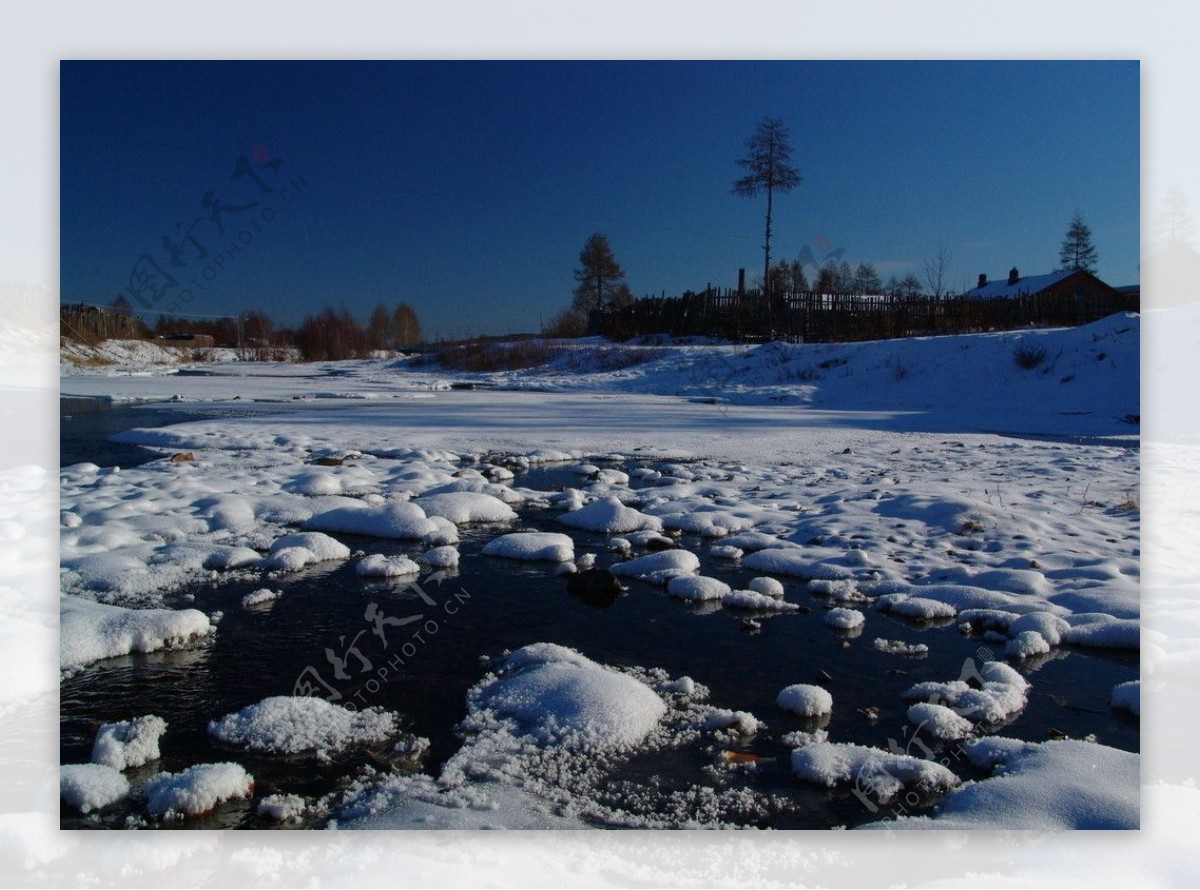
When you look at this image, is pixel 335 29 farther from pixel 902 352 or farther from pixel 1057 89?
pixel 902 352

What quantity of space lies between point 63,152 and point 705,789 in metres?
3.43

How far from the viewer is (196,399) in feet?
43.8

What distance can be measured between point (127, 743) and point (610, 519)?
2.96 metres

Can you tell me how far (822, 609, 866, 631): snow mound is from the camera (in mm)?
3232

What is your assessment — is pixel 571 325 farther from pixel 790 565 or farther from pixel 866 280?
pixel 790 565

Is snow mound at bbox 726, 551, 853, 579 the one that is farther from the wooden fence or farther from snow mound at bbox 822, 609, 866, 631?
the wooden fence

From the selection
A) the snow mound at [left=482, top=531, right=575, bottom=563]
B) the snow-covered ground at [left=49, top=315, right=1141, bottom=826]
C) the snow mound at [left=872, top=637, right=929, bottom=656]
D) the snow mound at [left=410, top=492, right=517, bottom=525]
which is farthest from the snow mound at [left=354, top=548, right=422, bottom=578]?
the snow mound at [left=872, top=637, right=929, bottom=656]

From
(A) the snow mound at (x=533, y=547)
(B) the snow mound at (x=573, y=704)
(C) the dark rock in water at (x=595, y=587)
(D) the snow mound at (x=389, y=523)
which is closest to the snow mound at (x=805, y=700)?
(B) the snow mound at (x=573, y=704)

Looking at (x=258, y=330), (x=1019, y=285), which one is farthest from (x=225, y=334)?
(x=1019, y=285)

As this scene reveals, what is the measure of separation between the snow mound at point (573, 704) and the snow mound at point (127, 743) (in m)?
0.90

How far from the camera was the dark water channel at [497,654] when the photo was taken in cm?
222

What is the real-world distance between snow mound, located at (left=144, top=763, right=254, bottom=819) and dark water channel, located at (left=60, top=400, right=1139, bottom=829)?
0.03 metres

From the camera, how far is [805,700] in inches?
100

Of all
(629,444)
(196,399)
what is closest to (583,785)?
(629,444)
